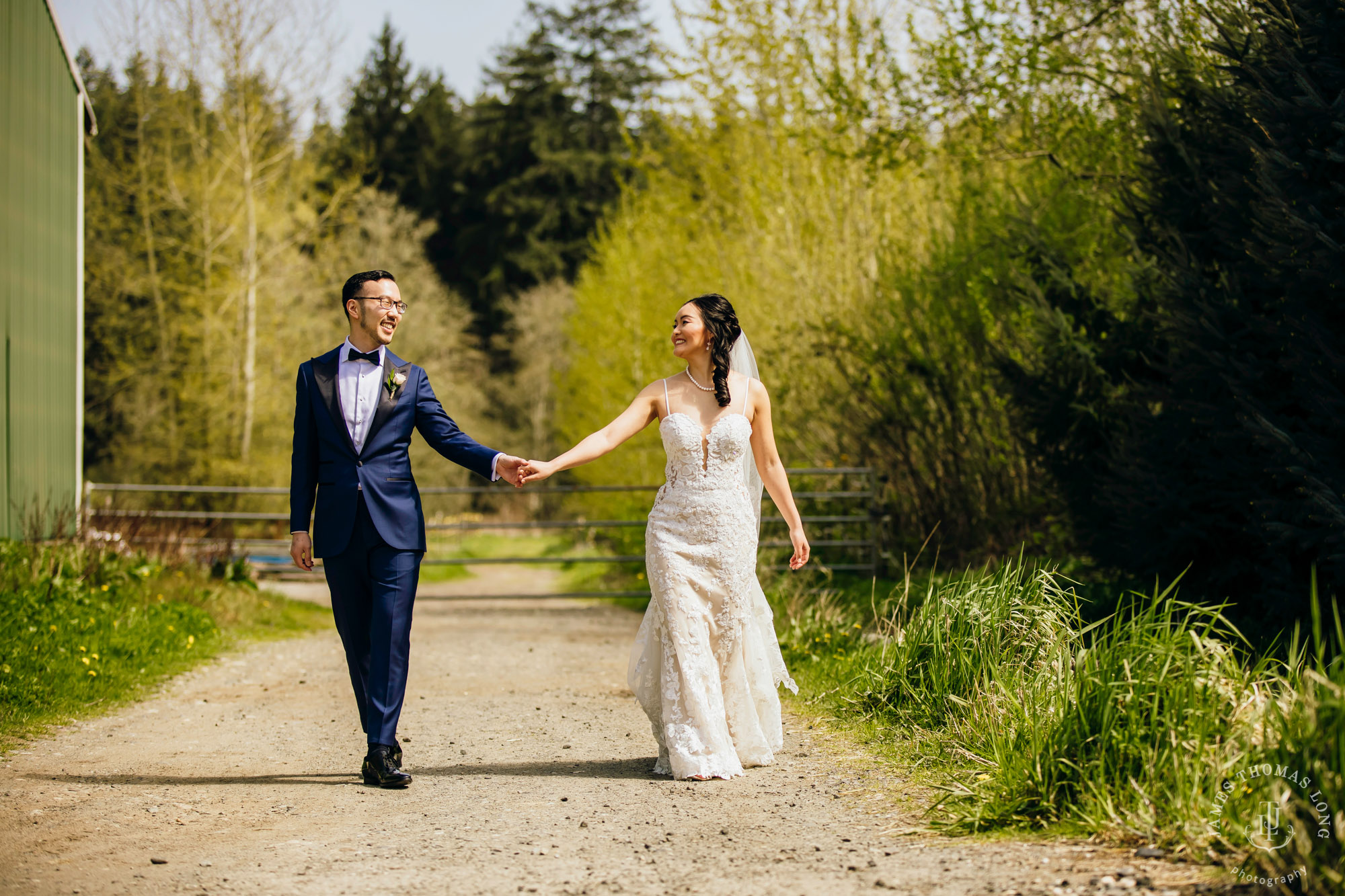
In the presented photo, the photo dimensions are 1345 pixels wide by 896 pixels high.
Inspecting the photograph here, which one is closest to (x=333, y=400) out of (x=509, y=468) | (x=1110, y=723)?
(x=509, y=468)

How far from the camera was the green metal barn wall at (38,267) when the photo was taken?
464 inches

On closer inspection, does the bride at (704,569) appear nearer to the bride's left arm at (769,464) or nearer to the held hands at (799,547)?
the bride's left arm at (769,464)

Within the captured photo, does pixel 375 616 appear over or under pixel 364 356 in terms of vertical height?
under

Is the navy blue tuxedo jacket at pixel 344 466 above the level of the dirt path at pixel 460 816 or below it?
above

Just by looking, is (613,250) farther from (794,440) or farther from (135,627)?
(135,627)

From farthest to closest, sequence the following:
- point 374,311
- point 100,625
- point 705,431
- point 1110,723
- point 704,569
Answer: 1. point 100,625
2. point 705,431
3. point 704,569
4. point 374,311
5. point 1110,723

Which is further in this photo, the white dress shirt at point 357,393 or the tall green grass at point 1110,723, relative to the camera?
the white dress shirt at point 357,393

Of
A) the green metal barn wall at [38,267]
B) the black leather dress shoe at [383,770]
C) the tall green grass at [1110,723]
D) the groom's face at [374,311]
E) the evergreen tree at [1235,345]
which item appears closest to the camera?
the tall green grass at [1110,723]

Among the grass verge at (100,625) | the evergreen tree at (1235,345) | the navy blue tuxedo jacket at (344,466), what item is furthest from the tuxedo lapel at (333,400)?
the evergreen tree at (1235,345)

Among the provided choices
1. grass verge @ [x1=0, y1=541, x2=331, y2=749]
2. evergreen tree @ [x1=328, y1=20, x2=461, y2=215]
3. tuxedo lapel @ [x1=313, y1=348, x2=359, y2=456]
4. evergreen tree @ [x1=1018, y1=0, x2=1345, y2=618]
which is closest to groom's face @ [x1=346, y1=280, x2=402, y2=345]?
tuxedo lapel @ [x1=313, y1=348, x2=359, y2=456]

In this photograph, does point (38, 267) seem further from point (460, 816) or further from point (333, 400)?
point (460, 816)

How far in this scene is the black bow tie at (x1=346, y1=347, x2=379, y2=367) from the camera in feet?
16.8

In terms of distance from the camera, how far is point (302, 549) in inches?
195

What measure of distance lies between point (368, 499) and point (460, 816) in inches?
56.9
